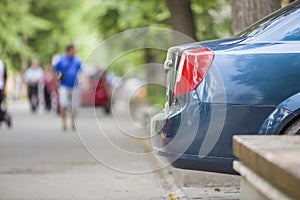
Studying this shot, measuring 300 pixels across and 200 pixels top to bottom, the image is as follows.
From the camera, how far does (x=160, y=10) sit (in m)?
18.6

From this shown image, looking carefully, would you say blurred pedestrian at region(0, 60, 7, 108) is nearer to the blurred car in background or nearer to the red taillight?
the blurred car in background

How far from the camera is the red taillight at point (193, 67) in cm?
691

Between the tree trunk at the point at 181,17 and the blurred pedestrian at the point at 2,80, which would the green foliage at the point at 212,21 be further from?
the blurred pedestrian at the point at 2,80

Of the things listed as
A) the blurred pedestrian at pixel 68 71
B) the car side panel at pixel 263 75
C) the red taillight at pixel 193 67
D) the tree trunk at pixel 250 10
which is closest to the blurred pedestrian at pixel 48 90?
the blurred pedestrian at pixel 68 71

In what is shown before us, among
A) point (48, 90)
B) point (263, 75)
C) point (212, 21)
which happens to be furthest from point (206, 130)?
point (48, 90)

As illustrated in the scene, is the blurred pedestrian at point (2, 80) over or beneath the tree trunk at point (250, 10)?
beneath

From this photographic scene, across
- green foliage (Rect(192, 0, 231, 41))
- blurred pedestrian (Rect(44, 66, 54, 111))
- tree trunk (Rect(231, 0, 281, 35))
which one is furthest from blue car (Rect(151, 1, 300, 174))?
blurred pedestrian (Rect(44, 66, 54, 111))

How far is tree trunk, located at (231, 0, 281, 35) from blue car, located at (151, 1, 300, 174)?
2.75m

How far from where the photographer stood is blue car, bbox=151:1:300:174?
6.76 meters

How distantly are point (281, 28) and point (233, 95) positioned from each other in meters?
0.72

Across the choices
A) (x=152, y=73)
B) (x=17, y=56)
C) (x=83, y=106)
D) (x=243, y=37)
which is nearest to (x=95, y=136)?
(x=152, y=73)

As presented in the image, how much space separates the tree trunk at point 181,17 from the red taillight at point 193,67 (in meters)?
7.99

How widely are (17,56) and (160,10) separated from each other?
99.7ft

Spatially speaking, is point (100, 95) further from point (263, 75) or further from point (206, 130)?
point (263, 75)
